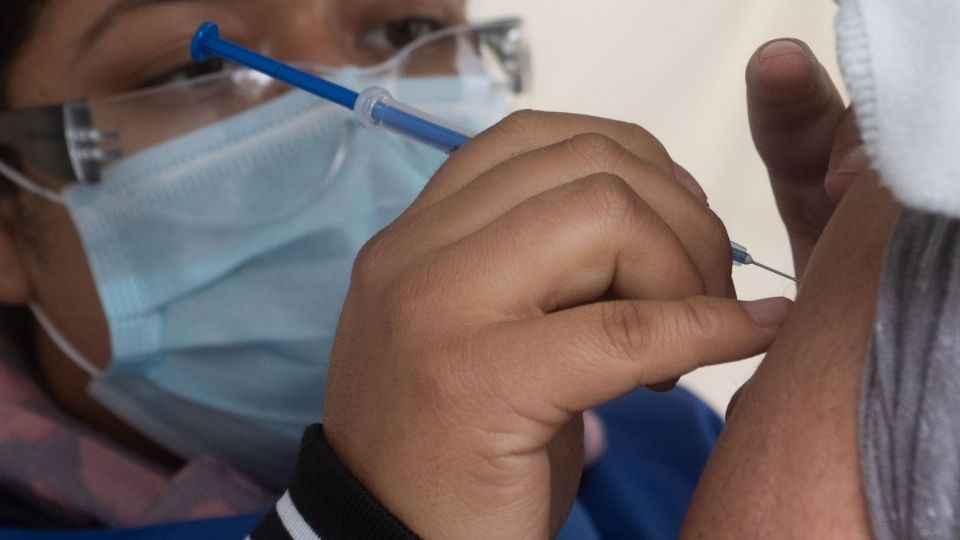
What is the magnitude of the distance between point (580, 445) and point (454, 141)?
0.74ft

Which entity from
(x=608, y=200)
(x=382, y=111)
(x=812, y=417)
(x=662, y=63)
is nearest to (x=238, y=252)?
(x=382, y=111)

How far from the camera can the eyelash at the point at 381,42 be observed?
3.31 feet

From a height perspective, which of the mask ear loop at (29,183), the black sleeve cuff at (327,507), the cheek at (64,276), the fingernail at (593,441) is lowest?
the fingernail at (593,441)

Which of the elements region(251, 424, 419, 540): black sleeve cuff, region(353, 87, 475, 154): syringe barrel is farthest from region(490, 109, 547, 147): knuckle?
region(251, 424, 419, 540): black sleeve cuff

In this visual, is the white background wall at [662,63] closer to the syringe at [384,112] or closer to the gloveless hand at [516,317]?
the syringe at [384,112]

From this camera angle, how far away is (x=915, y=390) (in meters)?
0.35

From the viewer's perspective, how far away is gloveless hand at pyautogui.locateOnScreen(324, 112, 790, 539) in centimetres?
45

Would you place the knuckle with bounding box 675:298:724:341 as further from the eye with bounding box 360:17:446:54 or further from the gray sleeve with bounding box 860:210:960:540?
the eye with bounding box 360:17:446:54

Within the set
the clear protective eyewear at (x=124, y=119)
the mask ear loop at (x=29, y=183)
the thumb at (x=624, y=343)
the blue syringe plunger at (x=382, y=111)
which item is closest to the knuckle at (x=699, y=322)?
the thumb at (x=624, y=343)

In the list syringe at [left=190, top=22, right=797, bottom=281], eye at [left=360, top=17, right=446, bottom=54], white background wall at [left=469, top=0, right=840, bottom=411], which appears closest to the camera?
syringe at [left=190, top=22, right=797, bottom=281]

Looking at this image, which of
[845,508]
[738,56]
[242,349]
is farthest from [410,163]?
[738,56]

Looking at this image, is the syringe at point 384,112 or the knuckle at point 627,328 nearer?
the knuckle at point 627,328

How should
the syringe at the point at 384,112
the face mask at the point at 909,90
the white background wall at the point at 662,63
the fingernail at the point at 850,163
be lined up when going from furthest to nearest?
the white background wall at the point at 662,63 → the syringe at the point at 384,112 → the fingernail at the point at 850,163 → the face mask at the point at 909,90

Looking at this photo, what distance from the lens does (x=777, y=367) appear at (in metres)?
0.41
